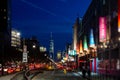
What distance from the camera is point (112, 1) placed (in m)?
67.4

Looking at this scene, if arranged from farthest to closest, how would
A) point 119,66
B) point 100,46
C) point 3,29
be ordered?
point 3,29 < point 100,46 < point 119,66

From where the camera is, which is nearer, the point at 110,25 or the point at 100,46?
the point at 110,25

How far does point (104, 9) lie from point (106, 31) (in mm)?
8048

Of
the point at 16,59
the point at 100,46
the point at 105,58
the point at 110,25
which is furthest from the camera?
the point at 16,59

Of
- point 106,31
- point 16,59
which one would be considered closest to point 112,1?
point 106,31

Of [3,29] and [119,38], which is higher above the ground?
[3,29]

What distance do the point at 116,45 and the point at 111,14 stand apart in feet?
24.2

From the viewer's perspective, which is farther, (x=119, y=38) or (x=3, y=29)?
(x=3, y=29)

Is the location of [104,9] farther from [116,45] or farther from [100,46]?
[116,45]

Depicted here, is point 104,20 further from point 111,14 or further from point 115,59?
point 115,59

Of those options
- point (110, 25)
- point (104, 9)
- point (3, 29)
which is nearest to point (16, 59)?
point (3, 29)

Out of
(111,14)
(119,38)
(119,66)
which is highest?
(111,14)

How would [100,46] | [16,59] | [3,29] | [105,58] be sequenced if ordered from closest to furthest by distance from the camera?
[105,58] < [100,46] < [16,59] < [3,29]

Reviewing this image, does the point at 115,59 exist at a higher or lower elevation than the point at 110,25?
lower
